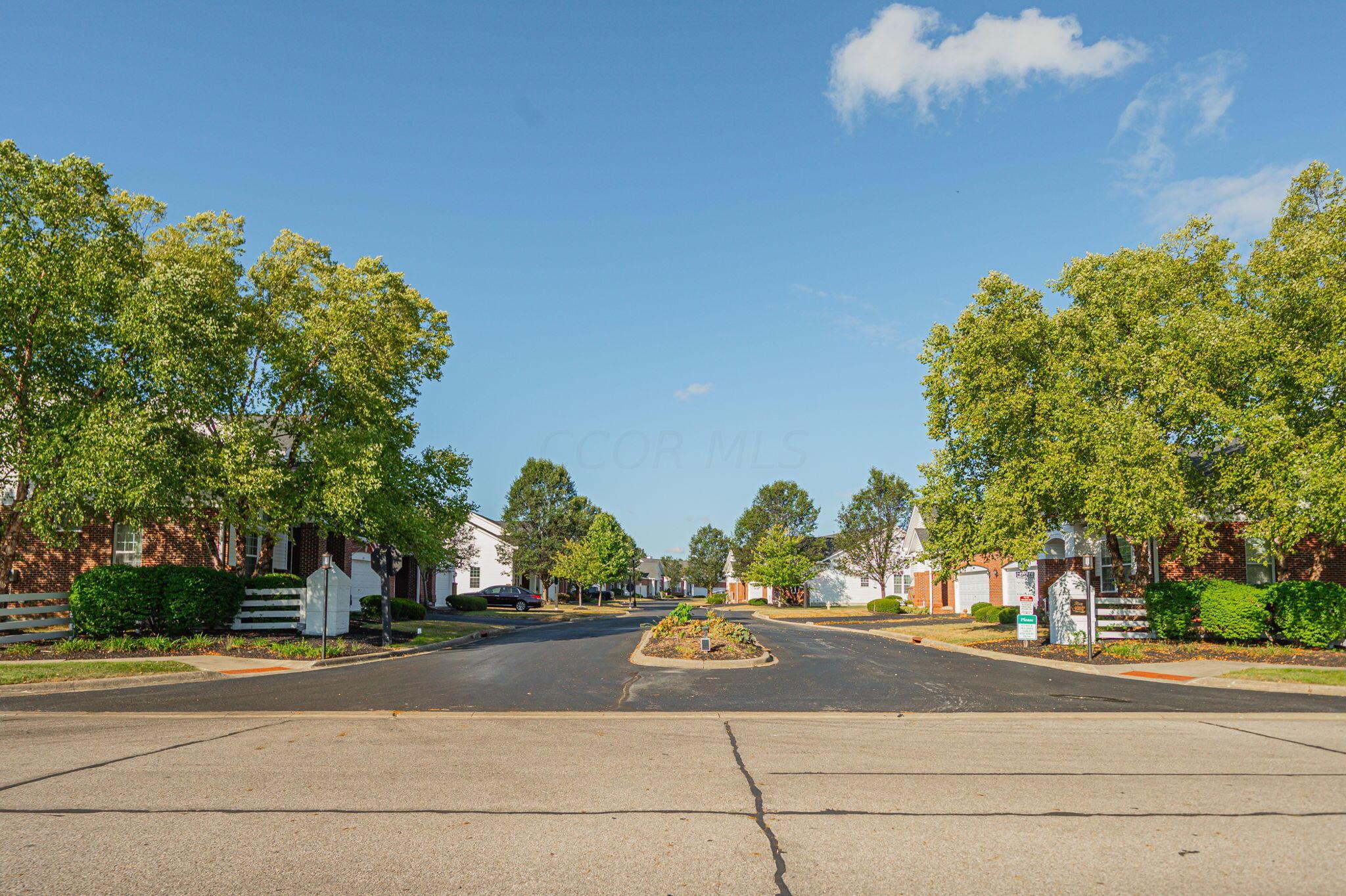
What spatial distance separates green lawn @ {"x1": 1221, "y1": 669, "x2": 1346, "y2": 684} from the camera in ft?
50.8

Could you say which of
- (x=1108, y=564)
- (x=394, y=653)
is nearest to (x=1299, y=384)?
(x=1108, y=564)

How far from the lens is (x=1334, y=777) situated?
7.87 metres

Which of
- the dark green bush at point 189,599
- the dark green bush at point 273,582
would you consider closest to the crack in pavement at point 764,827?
the dark green bush at point 189,599

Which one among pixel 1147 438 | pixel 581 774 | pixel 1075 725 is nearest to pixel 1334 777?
pixel 1075 725

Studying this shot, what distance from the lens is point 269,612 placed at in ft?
76.7

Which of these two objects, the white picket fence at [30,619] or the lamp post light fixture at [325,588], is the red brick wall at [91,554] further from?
the lamp post light fixture at [325,588]

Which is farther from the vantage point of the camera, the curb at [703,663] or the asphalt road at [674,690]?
the curb at [703,663]

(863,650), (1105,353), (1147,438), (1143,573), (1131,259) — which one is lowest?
(863,650)

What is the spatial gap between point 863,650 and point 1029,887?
19352mm

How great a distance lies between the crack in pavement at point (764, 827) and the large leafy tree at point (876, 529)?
62.1 metres

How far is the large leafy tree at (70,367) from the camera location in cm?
1848

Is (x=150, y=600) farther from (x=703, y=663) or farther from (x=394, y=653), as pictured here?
(x=703, y=663)

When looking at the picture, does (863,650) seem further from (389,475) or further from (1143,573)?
(389,475)

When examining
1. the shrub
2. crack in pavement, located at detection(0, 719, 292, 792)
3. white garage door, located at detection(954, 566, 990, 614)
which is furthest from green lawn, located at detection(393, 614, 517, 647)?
white garage door, located at detection(954, 566, 990, 614)
